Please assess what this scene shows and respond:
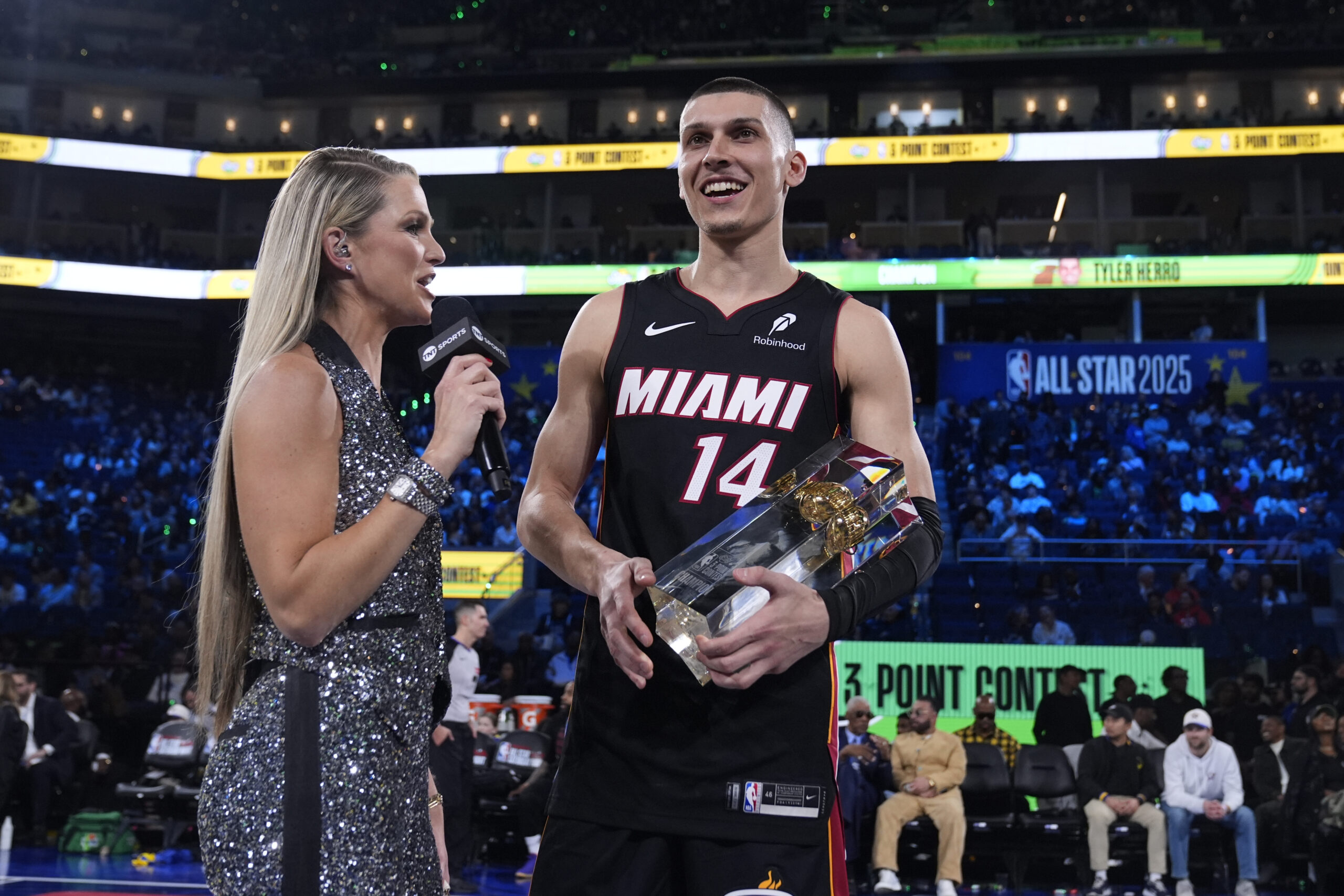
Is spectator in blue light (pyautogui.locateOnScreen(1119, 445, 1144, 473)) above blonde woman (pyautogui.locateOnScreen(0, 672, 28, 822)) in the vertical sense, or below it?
above

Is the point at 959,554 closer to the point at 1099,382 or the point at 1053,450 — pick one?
the point at 1053,450

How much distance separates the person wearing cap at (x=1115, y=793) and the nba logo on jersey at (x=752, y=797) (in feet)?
25.1

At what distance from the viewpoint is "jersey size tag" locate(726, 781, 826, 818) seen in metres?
2.38

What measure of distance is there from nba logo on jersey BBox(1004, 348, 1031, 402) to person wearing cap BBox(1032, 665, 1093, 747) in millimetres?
14758

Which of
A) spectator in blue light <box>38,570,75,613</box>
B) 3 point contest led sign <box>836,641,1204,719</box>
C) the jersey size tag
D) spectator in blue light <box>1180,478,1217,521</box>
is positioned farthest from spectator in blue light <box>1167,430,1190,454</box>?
the jersey size tag

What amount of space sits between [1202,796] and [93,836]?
9.01 meters

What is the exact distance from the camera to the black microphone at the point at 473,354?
2.29m

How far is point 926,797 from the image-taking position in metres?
9.08

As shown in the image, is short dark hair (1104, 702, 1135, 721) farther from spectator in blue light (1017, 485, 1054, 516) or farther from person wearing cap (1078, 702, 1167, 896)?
spectator in blue light (1017, 485, 1054, 516)

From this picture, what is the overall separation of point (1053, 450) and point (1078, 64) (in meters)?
14.2

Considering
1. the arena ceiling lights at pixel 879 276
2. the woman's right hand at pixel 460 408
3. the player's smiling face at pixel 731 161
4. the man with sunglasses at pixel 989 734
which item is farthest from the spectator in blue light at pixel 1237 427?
the woman's right hand at pixel 460 408

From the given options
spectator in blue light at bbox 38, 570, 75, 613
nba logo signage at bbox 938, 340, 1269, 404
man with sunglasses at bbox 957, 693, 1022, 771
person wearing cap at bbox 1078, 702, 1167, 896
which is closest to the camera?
person wearing cap at bbox 1078, 702, 1167, 896

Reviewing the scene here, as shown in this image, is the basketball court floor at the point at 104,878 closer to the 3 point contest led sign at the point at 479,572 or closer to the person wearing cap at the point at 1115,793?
the person wearing cap at the point at 1115,793

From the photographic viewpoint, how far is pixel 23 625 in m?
16.7
